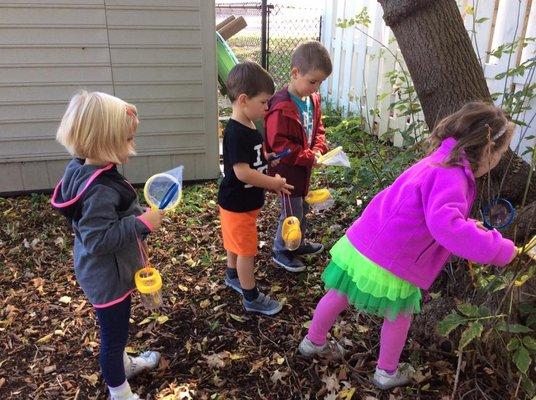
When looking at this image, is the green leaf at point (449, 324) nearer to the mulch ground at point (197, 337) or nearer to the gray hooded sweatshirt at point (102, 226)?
the mulch ground at point (197, 337)

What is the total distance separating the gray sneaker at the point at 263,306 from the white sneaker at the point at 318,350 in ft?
1.40

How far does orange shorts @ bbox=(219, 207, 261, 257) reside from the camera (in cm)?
283

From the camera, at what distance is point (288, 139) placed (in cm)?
314

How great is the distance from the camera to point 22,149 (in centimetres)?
465

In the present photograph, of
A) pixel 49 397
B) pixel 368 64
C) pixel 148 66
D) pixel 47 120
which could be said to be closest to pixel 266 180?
pixel 49 397

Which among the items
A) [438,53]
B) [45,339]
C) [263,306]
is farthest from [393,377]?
[45,339]

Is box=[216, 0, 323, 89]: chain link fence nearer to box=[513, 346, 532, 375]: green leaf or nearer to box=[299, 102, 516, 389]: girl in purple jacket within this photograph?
box=[299, 102, 516, 389]: girl in purple jacket

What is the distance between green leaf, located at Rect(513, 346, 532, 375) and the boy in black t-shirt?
1.48m

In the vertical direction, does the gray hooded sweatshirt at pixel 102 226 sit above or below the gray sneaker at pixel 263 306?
above

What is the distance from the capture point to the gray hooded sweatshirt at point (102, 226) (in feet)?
6.24

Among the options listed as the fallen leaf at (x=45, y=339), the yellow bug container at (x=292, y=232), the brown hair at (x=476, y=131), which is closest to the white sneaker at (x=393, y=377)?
the yellow bug container at (x=292, y=232)

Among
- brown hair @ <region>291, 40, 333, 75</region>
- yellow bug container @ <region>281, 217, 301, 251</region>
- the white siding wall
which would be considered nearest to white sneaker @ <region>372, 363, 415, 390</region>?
yellow bug container @ <region>281, 217, 301, 251</region>

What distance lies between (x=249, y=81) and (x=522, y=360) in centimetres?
183

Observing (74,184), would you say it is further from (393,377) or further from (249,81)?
(393,377)
